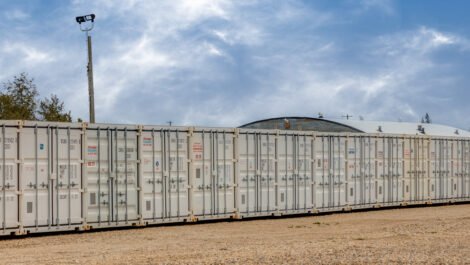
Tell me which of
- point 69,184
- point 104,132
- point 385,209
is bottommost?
point 385,209

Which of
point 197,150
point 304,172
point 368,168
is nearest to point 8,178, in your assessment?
point 197,150

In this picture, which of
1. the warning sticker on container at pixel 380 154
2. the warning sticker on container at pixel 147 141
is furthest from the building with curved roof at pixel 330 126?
the warning sticker on container at pixel 147 141

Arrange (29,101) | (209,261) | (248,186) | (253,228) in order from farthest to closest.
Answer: (29,101) → (248,186) → (253,228) → (209,261)

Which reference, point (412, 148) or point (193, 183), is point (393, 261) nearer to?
point (193, 183)

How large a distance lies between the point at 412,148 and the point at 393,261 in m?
16.8

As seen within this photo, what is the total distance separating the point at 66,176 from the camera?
61.5 ft

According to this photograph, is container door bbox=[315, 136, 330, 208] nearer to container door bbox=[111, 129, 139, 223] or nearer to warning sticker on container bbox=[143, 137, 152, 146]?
warning sticker on container bbox=[143, 137, 152, 146]

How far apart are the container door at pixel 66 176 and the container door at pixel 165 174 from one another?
2095 millimetres

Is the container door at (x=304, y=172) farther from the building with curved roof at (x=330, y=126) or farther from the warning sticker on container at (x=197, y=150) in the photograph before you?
the building with curved roof at (x=330, y=126)

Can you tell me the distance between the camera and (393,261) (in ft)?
43.4

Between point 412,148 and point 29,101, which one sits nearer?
point 412,148

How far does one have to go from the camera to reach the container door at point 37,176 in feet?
59.3

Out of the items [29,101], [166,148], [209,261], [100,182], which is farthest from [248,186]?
[29,101]

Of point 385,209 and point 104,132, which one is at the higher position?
point 104,132
